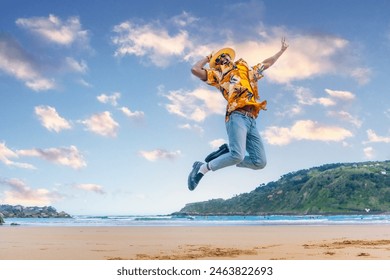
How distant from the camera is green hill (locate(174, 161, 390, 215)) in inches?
758

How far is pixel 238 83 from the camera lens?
16.2 feet

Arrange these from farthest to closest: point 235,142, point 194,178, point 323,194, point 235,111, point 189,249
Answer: point 323,194, point 189,249, point 194,178, point 235,111, point 235,142

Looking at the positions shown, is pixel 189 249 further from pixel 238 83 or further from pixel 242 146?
pixel 238 83

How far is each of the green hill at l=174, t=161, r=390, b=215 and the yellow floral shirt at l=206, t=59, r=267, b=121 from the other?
1354 cm

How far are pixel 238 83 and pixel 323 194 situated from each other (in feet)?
61.1

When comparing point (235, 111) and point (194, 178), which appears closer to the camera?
point (235, 111)

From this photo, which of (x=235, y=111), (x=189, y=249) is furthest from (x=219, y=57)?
(x=189, y=249)

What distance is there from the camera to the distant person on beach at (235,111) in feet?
15.3

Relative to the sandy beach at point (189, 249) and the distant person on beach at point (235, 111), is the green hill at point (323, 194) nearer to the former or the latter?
the sandy beach at point (189, 249)

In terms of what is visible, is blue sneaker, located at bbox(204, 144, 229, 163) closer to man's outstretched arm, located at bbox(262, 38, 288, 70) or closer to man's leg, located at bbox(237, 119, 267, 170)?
man's leg, located at bbox(237, 119, 267, 170)

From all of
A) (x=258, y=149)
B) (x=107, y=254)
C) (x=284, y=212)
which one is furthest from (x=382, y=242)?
(x=284, y=212)

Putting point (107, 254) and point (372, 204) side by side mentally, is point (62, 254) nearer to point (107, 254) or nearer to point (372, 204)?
point (107, 254)

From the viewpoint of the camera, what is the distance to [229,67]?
5.12 meters
